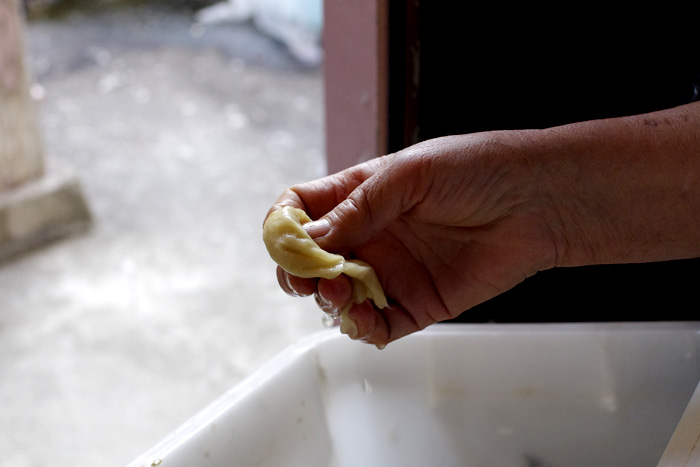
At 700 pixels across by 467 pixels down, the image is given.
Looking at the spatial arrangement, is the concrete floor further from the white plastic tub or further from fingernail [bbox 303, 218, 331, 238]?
fingernail [bbox 303, 218, 331, 238]

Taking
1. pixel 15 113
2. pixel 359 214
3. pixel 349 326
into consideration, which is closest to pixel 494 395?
pixel 349 326

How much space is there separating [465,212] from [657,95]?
1.29ft

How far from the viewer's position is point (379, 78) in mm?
1228

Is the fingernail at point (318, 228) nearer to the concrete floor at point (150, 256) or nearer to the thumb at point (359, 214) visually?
the thumb at point (359, 214)

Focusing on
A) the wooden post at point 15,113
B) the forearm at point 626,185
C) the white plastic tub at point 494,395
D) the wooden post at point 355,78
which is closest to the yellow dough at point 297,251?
the white plastic tub at point 494,395

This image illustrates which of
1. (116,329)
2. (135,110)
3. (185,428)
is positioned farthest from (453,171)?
(135,110)

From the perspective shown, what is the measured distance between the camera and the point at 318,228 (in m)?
0.81

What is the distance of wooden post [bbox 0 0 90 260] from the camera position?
2.19 metres

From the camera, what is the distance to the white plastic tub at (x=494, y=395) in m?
0.92

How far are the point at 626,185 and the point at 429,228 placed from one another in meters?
0.25

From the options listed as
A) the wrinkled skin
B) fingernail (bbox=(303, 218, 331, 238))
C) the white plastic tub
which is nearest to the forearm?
the wrinkled skin

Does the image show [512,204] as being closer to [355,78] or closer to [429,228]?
[429,228]

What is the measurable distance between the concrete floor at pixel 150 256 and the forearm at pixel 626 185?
1238 mm

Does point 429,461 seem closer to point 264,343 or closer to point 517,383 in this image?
point 517,383
